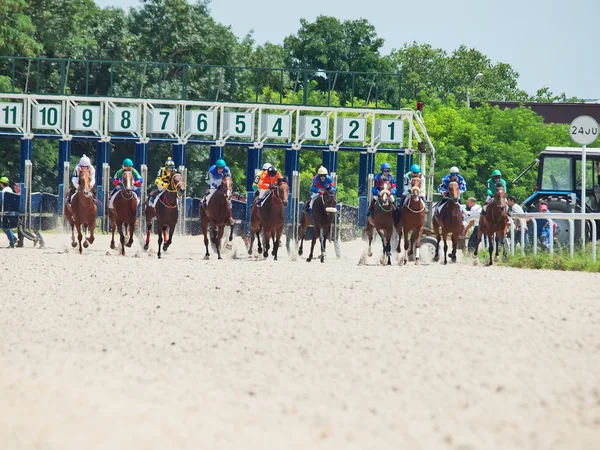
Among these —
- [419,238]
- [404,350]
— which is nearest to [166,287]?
[404,350]

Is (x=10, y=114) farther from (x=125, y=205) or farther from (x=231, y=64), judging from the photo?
(x=231, y=64)

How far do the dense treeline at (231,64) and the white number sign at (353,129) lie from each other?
3.16m

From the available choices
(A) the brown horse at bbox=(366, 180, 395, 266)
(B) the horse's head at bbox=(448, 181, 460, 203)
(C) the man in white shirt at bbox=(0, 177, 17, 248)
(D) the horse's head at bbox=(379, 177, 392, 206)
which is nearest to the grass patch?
(B) the horse's head at bbox=(448, 181, 460, 203)

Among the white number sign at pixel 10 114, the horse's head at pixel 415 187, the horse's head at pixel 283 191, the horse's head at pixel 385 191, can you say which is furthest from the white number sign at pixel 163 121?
Answer: the horse's head at pixel 415 187

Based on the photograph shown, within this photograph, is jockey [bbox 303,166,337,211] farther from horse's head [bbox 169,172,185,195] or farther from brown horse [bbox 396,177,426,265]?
horse's head [bbox 169,172,185,195]

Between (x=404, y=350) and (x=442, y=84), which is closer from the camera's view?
(x=404, y=350)

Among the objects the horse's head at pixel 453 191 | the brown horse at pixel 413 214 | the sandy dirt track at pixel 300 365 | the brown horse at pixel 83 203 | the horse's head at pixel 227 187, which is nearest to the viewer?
→ the sandy dirt track at pixel 300 365

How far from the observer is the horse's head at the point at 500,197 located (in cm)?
2406

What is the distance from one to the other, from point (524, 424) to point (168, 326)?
198 inches

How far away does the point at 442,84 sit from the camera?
316 feet

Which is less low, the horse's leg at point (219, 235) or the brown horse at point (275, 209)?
the brown horse at point (275, 209)

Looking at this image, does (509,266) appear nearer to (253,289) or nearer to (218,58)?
(253,289)

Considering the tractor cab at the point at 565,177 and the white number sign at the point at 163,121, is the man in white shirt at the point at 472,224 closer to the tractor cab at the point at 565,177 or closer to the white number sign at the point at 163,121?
the tractor cab at the point at 565,177

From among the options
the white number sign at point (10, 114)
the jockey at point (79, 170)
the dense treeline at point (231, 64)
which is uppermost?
the dense treeline at point (231, 64)
